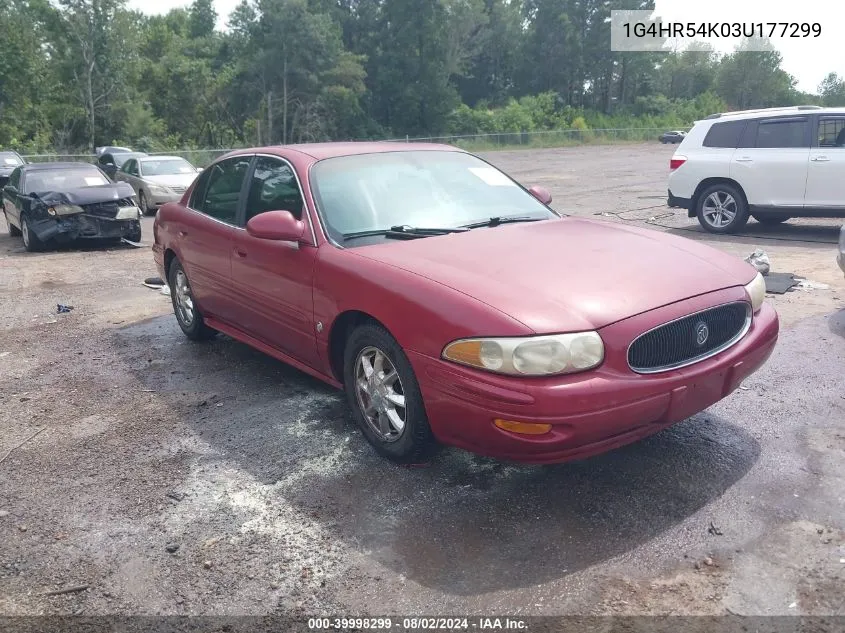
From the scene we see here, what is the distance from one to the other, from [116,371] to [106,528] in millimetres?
2602

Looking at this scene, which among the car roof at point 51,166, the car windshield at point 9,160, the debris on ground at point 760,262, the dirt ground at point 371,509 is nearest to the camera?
the dirt ground at point 371,509

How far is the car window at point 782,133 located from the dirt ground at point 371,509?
6345 millimetres

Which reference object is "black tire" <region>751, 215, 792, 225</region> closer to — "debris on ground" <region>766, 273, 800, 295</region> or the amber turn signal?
"debris on ground" <region>766, 273, 800, 295</region>

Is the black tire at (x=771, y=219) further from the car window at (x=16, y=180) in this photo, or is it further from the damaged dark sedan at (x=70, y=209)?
the car window at (x=16, y=180)

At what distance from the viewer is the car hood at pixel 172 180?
17.8 metres

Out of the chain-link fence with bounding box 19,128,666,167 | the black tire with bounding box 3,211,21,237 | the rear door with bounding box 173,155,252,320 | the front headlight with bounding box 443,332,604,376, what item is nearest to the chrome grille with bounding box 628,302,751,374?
the front headlight with bounding box 443,332,604,376

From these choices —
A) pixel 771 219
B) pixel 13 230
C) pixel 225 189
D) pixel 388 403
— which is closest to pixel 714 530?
pixel 388 403

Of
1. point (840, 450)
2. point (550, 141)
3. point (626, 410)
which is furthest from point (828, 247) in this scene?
point (550, 141)

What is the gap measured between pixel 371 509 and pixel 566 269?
→ 4.86ft

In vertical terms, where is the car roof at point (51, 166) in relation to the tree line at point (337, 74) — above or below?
below

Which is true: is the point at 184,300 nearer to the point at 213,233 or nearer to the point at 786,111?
the point at 213,233

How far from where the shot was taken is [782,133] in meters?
11.0

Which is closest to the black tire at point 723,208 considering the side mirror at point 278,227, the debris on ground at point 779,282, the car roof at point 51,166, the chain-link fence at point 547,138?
the debris on ground at point 779,282

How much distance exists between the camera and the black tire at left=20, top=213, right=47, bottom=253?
40.8ft
